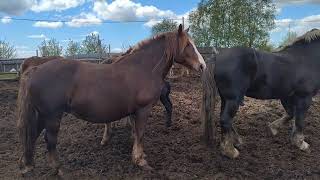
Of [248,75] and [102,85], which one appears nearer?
[102,85]

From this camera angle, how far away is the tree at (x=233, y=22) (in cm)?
3753

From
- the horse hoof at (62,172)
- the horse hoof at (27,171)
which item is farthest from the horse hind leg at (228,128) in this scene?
the horse hoof at (27,171)

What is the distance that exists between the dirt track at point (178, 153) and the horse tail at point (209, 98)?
30cm

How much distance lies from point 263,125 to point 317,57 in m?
1.60

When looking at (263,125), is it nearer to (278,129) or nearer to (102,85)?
(278,129)

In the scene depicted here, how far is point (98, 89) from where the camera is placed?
5.37 m

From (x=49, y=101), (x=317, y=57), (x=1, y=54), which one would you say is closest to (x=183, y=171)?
(x=49, y=101)

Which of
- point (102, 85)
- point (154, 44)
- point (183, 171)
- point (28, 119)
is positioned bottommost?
point (183, 171)

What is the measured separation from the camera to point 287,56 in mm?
6801

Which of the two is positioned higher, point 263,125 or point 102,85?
point 102,85

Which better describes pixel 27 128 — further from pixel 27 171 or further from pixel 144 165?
pixel 144 165

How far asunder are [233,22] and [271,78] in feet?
107

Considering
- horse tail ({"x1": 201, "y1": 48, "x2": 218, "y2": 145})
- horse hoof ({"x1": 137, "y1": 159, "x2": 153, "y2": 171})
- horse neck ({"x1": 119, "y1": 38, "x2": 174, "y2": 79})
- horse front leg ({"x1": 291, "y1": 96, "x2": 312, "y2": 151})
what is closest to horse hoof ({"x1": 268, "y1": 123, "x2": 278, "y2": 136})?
horse front leg ({"x1": 291, "y1": 96, "x2": 312, "y2": 151})

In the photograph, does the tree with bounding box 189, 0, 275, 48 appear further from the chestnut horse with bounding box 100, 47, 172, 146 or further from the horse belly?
the horse belly
